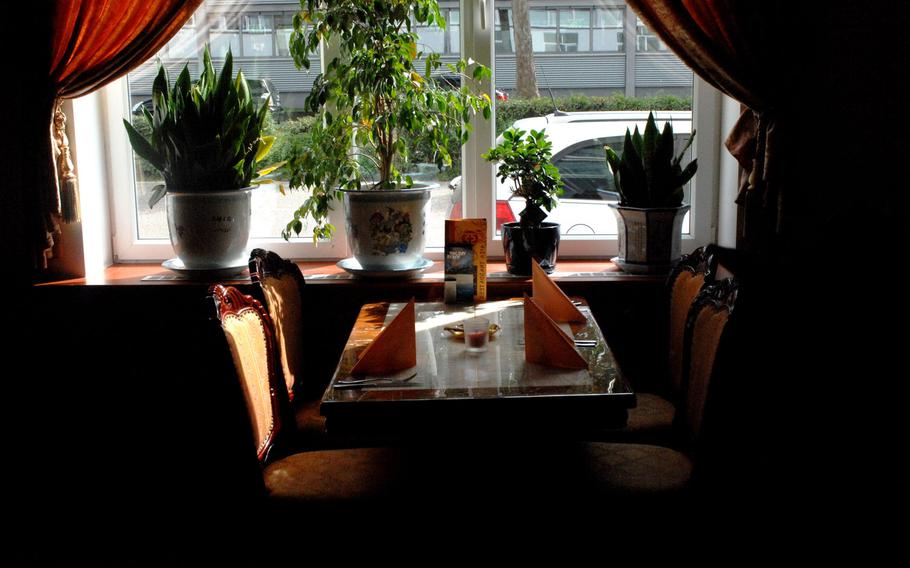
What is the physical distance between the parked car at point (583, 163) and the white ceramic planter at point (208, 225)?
728 millimetres

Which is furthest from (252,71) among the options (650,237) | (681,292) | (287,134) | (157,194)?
(681,292)

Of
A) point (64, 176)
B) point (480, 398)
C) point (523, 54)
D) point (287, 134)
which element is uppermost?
point (523, 54)

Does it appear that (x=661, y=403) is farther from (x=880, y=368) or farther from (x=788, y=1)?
(x=788, y=1)

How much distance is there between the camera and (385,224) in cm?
279

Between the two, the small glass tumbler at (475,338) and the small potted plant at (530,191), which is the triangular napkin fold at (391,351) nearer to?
the small glass tumbler at (475,338)

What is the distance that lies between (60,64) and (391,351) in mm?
1493

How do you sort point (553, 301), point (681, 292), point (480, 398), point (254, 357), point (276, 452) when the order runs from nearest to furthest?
point (480, 398) < point (254, 357) < point (276, 452) < point (553, 301) < point (681, 292)

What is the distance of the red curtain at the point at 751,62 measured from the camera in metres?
2.56

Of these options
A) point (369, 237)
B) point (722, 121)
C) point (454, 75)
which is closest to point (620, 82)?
point (722, 121)

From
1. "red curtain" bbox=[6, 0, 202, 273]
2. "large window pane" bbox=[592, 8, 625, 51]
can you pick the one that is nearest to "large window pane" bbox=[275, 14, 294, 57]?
"red curtain" bbox=[6, 0, 202, 273]

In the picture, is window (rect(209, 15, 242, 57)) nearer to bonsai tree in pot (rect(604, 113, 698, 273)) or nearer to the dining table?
bonsai tree in pot (rect(604, 113, 698, 273))

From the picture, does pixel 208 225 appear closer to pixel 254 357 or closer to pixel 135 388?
pixel 135 388

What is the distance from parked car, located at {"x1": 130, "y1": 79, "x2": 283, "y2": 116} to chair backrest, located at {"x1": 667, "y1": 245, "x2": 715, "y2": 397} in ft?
4.66

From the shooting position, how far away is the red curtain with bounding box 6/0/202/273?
262 cm
